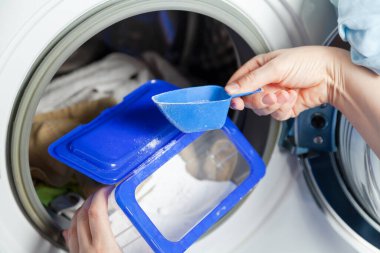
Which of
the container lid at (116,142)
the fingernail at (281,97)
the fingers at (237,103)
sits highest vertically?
the container lid at (116,142)

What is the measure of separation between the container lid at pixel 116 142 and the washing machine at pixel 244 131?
78 mm

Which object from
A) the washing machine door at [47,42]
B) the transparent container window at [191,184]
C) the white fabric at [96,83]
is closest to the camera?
the washing machine door at [47,42]

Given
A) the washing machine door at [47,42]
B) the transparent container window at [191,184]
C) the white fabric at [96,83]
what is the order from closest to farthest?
the washing machine door at [47,42] → the transparent container window at [191,184] → the white fabric at [96,83]

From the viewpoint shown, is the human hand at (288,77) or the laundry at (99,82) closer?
the human hand at (288,77)

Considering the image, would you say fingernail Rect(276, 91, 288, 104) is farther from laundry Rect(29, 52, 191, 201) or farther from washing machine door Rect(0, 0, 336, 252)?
laundry Rect(29, 52, 191, 201)

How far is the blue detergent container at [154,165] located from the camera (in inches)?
25.3

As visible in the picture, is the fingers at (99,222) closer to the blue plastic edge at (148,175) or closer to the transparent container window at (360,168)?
the blue plastic edge at (148,175)

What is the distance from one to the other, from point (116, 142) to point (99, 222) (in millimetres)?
124

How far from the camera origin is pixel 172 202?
0.81m

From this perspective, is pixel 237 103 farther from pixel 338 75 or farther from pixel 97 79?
pixel 97 79

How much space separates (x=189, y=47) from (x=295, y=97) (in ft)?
2.21

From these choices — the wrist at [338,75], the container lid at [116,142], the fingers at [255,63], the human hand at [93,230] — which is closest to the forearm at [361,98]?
the wrist at [338,75]

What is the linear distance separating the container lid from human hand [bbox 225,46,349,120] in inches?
5.0

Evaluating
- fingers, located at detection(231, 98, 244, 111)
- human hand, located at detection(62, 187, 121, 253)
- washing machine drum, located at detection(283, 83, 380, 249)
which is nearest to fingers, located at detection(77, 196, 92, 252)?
human hand, located at detection(62, 187, 121, 253)
